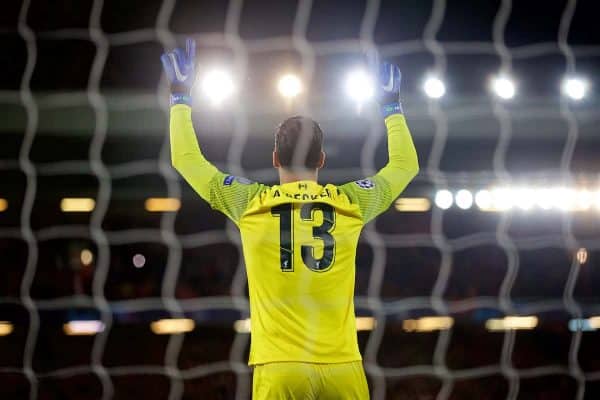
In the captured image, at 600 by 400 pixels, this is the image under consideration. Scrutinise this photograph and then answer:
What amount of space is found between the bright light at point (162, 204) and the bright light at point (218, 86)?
176 centimetres

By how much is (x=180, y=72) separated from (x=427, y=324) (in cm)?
541

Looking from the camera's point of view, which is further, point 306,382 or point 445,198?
point 445,198

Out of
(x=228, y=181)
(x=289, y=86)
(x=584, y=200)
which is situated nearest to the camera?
(x=228, y=181)

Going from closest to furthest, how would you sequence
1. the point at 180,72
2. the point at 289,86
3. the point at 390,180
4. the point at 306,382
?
the point at 306,382 → the point at 390,180 → the point at 180,72 → the point at 289,86

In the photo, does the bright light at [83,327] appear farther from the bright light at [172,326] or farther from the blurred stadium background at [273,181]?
the bright light at [172,326]

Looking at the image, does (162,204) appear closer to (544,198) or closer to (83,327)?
(83,327)

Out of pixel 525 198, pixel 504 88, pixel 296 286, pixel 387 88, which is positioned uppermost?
pixel 504 88

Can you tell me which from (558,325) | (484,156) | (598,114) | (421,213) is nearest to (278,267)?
(558,325)

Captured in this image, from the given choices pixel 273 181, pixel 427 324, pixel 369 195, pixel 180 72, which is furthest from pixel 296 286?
pixel 273 181

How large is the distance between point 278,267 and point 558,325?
5.32 meters

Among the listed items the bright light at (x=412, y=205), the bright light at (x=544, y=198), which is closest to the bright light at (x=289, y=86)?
the bright light at (x=412, y=205)

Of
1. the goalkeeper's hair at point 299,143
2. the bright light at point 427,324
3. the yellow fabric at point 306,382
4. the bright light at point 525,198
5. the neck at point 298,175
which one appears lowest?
the bright light at point 427,324

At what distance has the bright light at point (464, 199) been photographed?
32.2 ft

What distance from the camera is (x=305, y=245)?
264cm
